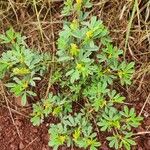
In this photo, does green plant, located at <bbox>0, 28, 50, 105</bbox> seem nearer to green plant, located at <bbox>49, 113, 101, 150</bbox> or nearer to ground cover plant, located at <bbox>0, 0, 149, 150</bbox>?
ground cover plant, located at <bbox>0, 0, 149, 150</bbox>

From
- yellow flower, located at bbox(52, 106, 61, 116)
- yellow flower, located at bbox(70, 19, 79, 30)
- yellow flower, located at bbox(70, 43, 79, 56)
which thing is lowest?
yellow flower, located at bbox(52, 106, 61, 116)

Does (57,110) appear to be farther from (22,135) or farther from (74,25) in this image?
(74,25)

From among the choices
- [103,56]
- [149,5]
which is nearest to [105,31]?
[103,56]

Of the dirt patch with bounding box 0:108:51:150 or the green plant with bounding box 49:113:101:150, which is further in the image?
the dirt patch with bounding box 0:108:51:150

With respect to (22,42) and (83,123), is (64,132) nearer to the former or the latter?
(83,123)

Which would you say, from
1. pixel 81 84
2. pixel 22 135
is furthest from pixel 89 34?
pixel 22 135

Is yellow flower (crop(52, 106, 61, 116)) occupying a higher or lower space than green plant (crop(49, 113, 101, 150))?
higher

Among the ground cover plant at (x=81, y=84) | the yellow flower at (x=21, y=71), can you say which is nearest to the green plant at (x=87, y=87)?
the ground cover plant at (x=81, y=84)

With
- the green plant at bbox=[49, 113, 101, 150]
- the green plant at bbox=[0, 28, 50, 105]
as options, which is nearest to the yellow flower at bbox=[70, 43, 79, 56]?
the green plant at bbox=[0, 28, 50, 105]

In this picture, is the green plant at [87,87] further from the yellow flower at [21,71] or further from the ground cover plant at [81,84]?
the yellow flower at [21,71]
